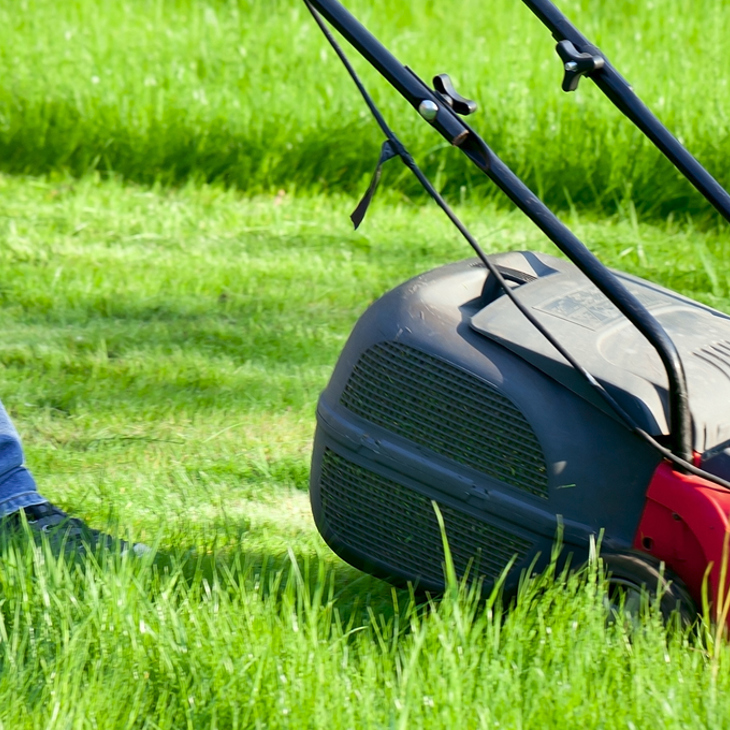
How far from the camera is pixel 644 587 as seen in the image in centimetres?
151

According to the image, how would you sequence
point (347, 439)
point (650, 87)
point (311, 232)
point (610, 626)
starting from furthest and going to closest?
point (650, 87) < point (311, 232) < point (347, 439) < point (610, 626)

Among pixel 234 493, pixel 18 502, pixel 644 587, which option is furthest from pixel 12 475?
pixel 644 587

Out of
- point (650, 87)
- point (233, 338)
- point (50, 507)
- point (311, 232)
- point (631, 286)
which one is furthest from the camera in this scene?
point (650, 87)

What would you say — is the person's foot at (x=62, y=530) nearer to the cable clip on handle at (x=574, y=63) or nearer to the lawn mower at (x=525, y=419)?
the lawn mower at (x=525, y=419)

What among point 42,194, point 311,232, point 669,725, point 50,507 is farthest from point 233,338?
point 669,725

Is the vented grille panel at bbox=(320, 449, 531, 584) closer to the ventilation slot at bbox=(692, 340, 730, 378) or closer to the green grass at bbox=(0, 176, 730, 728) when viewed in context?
the green grass at bbox=(0, 176, 730, 728)

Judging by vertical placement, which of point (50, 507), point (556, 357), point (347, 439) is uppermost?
point (556, 357)

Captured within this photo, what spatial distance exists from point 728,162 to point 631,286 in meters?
2.54

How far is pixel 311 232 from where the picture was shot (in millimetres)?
3822

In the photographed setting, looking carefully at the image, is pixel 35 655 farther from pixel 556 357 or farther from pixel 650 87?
pixel 650 87

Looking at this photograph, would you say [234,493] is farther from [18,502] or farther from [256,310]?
[256,310]

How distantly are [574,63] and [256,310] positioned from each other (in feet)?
5.68

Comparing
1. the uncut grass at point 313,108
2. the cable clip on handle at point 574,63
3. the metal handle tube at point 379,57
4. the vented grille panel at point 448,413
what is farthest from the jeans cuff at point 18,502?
the uncut grass at point 313,108

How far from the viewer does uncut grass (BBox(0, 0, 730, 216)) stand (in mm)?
4137
